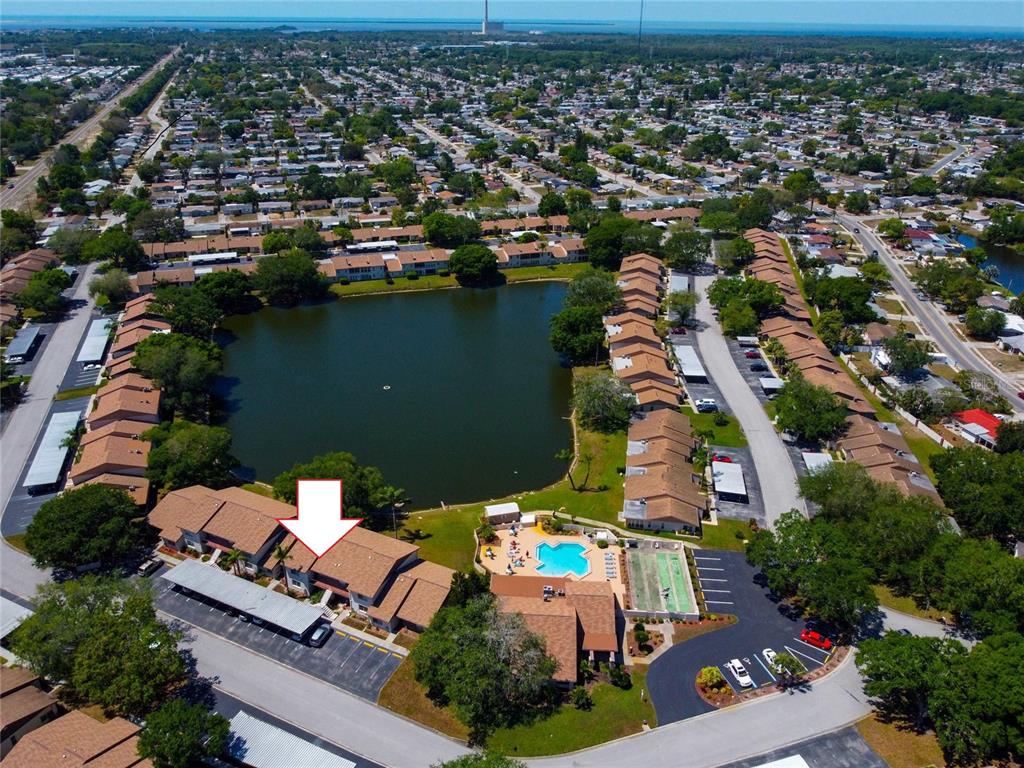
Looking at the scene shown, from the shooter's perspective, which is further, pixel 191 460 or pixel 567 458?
pixel 567 458

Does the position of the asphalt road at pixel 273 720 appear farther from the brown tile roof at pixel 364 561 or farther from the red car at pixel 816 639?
the red car at pixel 816 639

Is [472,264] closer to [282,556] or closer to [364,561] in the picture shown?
[282,556]

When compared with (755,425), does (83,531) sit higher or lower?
higher

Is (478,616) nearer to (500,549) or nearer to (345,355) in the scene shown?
(500,549)

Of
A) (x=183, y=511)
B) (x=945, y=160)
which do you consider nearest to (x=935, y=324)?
(x=183, y=511)

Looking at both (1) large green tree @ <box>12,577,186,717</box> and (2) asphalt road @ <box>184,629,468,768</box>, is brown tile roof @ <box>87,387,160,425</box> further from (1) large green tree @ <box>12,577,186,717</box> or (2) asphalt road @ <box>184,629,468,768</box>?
(2) asphalt road @ <box>184,629,468,768</box>

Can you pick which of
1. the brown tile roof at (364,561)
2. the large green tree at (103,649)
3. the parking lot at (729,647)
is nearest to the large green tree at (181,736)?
the large green tree at (103,649)
